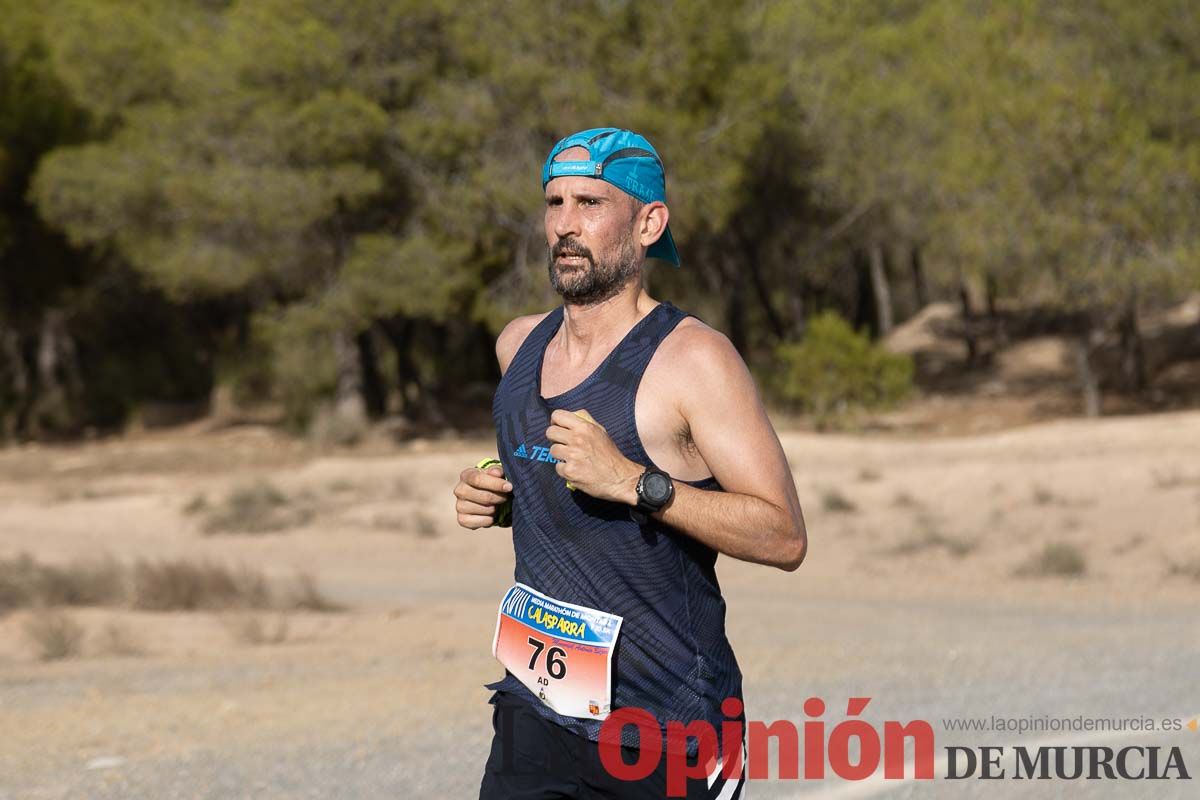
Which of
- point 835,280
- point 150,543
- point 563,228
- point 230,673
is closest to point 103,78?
point 150,543

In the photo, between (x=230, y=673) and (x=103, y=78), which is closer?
(x=230, y=673)

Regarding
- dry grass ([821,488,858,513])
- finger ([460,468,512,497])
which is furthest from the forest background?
finger ([460,468,512,497])

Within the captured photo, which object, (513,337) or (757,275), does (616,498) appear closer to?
(513,337)

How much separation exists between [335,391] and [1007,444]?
2079cm

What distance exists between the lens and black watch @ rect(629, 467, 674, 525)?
3.08 m

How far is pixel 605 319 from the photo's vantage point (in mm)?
3439

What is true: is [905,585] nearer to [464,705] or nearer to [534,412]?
[464,705]

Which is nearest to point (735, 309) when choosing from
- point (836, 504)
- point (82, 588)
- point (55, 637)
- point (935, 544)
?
point (836, 504)

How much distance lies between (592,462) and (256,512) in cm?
2090

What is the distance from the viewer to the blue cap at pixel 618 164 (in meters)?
3.39

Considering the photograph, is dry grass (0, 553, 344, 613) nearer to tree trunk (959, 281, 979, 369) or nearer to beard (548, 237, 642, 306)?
beard (548, 237, 642, 306)

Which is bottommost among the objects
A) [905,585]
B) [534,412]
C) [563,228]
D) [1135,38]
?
[905,585]

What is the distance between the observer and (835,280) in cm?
5666

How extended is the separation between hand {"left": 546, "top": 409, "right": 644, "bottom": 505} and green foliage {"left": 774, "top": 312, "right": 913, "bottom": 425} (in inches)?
1188
